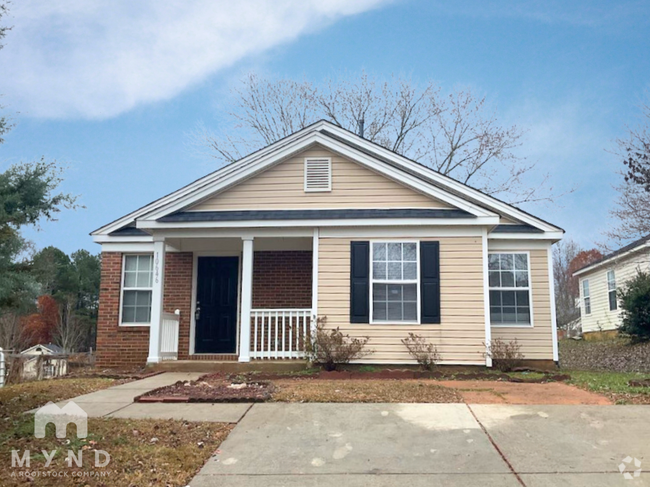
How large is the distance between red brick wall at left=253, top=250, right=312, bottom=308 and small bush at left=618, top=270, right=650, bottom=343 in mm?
11652

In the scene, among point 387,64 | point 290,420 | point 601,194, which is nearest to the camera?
point 290,420

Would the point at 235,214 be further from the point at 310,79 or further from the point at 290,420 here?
the point at 310,79

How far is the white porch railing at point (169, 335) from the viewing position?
1096 cm

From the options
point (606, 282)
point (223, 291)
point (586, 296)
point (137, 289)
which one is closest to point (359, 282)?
point (223, 291)

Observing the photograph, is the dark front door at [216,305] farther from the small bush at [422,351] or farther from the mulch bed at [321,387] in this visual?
the small bush at [422,351]

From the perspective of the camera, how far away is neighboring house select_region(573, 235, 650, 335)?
1975cm

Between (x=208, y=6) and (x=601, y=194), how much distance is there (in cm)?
1247

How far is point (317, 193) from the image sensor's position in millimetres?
10828

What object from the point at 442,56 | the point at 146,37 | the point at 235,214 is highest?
the point at 442,56

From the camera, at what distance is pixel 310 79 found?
85.8ft

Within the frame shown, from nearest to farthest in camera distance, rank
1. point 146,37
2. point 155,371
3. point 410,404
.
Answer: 1. point 410,404
2. point 155,371
3. point 146,37

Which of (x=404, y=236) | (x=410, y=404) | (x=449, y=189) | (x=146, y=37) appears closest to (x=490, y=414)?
(x=410, y=404)

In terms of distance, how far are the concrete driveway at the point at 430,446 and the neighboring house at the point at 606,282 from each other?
14.0 m

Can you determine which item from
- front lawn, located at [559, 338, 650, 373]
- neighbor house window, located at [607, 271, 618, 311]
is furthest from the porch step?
neighbor house window, located at [607, 271, 618, 311]
